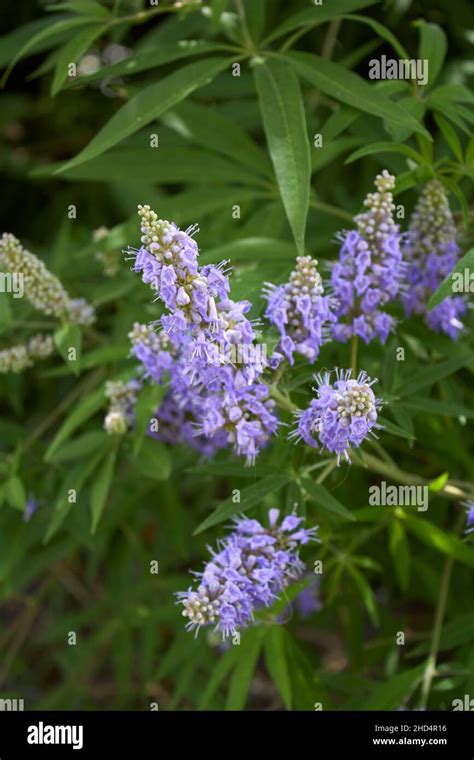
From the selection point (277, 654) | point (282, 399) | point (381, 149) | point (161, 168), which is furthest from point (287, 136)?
point (277, 654)

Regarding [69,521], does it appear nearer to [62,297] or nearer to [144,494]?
[144,494]

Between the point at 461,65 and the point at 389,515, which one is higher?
the point at 461,65

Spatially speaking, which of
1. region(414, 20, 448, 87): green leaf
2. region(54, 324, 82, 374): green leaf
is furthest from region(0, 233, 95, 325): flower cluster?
region(414, 20, 448, 87): green leaf

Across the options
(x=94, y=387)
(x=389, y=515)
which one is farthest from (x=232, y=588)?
(x=94, y=387)

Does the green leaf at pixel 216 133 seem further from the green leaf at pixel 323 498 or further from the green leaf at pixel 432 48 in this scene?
the green leaf at pixel 323 498
